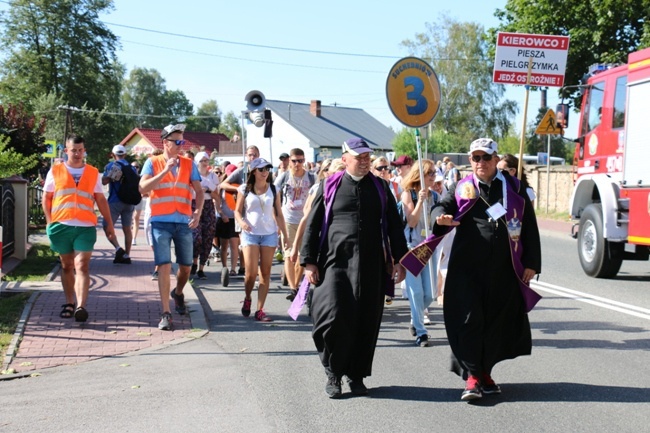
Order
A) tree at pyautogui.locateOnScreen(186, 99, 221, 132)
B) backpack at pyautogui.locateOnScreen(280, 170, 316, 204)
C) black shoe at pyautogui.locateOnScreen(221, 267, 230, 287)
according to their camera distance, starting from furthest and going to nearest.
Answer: tree at pyautogui.locateOnScreen(186, 99, 221, 132)
black shoe at pyautogui.locateOnScreen(221, 267, 230, 287)
backpack at pyautogui.locateOnScreen(280, 170, 316, 204)

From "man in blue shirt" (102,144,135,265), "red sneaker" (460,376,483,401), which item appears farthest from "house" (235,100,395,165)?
"red sneaker" (460,376,483,401)

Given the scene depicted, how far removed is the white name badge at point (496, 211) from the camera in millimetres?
6176

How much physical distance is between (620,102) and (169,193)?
24.5ft

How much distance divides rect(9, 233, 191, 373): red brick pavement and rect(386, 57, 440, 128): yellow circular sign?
3233 millimetres

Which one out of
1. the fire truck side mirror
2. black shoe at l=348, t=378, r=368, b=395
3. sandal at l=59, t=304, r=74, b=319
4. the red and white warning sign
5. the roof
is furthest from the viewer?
the roof

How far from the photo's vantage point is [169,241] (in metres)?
8.98

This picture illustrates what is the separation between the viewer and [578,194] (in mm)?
14078

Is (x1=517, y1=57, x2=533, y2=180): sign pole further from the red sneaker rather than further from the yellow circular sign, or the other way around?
the red sneaker

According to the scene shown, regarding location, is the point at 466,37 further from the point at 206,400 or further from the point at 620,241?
the point at 206,400

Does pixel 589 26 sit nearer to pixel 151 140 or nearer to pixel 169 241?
pixel 169 241

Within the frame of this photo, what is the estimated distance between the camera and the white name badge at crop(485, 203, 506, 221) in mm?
6176

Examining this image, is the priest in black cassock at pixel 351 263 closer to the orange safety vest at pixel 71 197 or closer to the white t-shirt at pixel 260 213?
the white t-shirt at pixel 260 213

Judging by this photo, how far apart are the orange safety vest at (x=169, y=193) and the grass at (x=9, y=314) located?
1.81 metres

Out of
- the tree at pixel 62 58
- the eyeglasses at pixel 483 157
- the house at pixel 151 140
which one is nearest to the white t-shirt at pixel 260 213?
the eyeglasses at pixel 483 157
